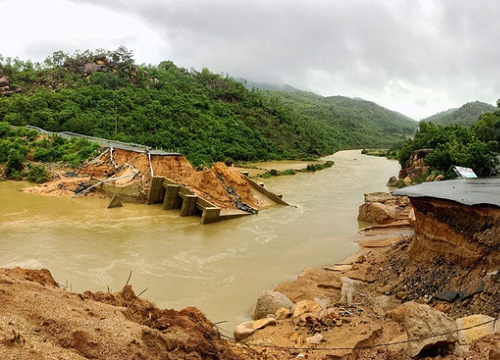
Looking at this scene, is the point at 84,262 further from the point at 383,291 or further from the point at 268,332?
the point at 383,291

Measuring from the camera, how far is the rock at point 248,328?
6759mm

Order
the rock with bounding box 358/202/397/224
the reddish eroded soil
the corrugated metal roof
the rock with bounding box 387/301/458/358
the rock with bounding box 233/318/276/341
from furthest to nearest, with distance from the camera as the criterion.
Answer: the rock with bounding box 358/202/397/224 < the corrugated metal roof < the rock with bounding box 233/318/276/341 < the rock with bounding box 387/301/458/358 < the reddish eroded soil

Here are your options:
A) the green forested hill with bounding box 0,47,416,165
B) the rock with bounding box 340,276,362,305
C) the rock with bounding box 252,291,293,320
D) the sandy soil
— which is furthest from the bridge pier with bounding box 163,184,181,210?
the green forested hill with bounding box 0,47,416,165

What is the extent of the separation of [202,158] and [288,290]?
96.8ft

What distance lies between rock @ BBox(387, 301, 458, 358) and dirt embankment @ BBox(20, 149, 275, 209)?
528 inches

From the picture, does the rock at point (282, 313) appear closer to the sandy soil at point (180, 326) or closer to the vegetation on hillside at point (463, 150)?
the sandy soil at point (180, 326)

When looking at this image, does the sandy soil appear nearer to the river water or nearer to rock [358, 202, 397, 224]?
the river water

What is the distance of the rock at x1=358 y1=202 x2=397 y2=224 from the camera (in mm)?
15805

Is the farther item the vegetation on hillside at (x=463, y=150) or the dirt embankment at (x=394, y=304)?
the vegetation on hillside at (x=463, y=150)

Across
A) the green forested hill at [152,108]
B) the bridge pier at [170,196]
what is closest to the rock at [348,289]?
the bridge pier at [170,196]

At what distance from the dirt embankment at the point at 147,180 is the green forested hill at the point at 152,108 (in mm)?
13522

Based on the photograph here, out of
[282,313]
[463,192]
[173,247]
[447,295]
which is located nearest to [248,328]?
[282,313]

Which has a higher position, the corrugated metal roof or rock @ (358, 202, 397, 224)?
the corrugated metal roof

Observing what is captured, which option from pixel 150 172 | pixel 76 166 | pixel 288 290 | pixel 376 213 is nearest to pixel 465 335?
pixel 288 290
